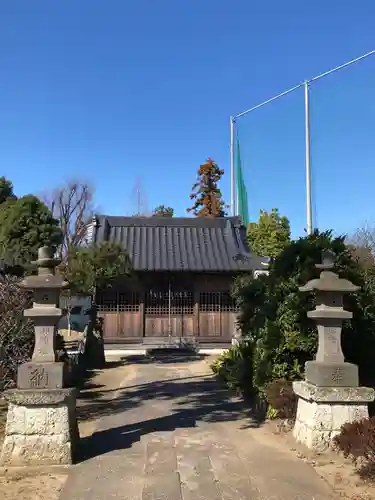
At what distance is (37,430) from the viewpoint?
255 inches

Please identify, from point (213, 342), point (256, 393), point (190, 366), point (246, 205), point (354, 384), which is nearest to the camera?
point (354, 384)

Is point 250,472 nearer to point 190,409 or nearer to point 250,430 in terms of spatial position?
point 250,430

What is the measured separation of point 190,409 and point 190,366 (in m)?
6.71

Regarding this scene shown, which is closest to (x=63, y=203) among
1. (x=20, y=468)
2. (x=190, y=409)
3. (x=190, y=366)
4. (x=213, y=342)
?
(x=213, y=342)

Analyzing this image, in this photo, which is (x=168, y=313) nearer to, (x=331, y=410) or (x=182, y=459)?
(x=331, y=410)

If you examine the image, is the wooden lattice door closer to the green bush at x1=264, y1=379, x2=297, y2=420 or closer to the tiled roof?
the tiled roof

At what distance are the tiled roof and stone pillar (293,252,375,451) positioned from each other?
12.3 m

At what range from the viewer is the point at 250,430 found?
27.0 feet

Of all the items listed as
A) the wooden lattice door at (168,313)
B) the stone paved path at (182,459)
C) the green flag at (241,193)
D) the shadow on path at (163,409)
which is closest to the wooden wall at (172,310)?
the wooden lattice door at (168,313)

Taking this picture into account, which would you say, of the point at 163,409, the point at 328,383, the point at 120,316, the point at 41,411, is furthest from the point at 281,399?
the point at 120,316

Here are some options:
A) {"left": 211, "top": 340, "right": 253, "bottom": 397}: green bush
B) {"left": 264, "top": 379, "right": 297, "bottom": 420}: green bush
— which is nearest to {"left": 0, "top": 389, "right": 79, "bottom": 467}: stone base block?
{"left": 264, "top": 379, "right": 297, "bottom": 420}: green bush

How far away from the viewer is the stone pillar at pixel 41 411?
6.44 metres

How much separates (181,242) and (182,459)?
16.0 meters

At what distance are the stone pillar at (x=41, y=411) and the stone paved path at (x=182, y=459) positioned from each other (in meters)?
0.50
